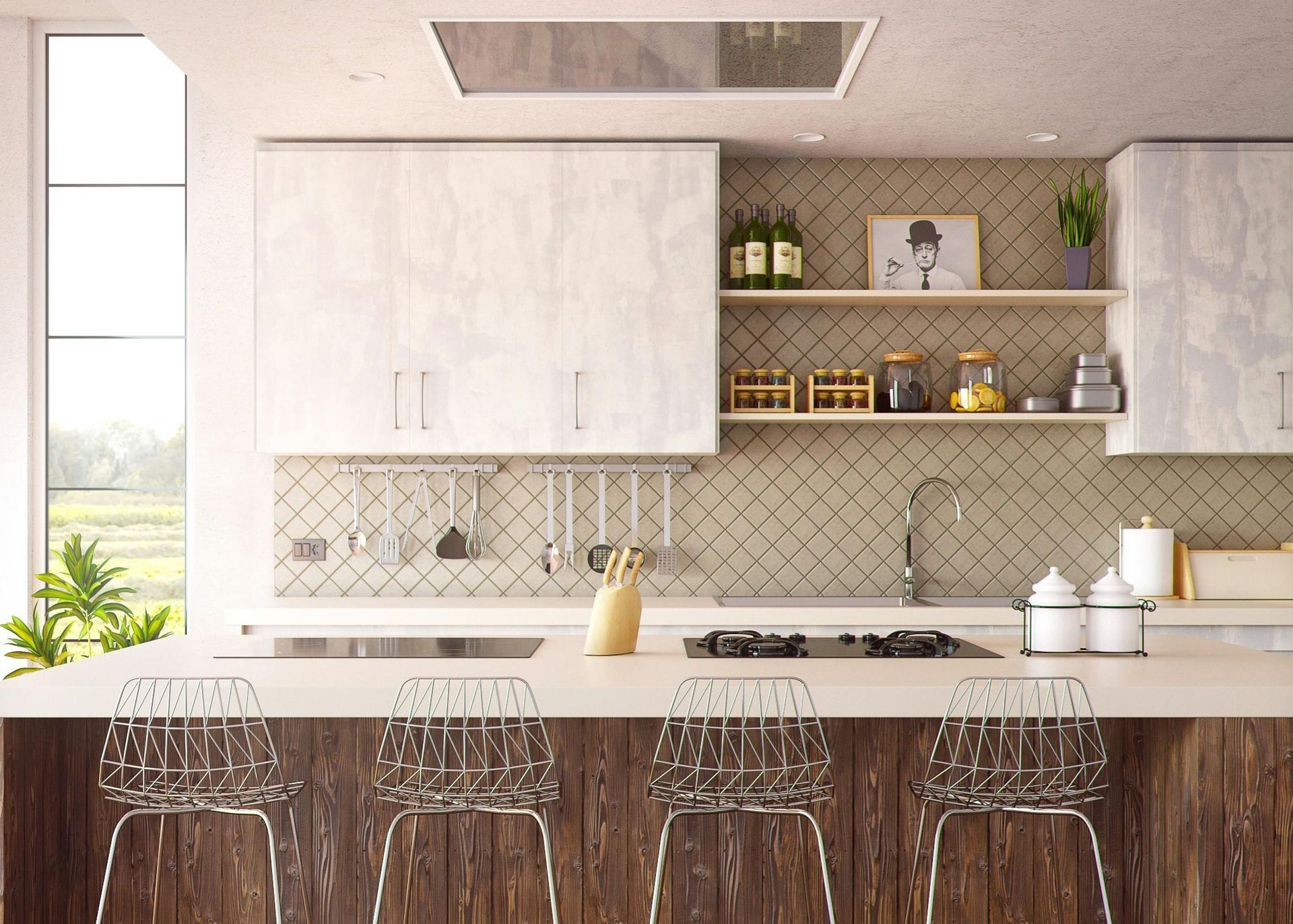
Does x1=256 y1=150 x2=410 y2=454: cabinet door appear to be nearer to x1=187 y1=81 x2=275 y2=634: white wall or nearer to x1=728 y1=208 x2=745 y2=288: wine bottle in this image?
x1=187 y1=81 x2=275 y2=634: white wall

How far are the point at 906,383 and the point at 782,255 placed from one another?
0.69m

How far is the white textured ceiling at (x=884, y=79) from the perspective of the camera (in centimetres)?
294

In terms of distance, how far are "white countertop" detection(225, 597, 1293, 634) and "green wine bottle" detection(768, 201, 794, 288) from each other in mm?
1249

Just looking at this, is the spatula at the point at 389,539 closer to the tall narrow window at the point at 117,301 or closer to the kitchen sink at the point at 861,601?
the tall narrow window at the point at 117,301

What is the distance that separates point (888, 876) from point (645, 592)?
186 cm

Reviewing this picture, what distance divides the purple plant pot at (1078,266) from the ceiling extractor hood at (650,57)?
1.24 metres

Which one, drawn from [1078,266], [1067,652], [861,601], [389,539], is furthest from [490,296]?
[1067,652]

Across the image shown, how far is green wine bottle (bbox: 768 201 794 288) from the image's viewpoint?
4184 mm

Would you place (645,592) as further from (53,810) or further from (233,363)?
(53,810)

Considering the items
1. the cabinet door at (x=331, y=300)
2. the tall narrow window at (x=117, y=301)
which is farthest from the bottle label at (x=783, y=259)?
the tall narrow window at (x=117, y=301)

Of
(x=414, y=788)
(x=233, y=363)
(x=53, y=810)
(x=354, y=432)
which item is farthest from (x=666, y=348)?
(x=53, y=810)

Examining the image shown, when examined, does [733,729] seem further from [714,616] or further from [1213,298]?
[1213,298]

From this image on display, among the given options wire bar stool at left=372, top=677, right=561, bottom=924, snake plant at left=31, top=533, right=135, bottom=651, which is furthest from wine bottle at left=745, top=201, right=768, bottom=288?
snake plant at left=31, top=533, right=135, bottom=651

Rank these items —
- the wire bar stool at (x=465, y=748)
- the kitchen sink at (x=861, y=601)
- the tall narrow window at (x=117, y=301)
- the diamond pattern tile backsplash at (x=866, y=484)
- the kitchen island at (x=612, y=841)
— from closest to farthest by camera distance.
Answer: the wire bar stool at (x=465, y=748) → the kitchen island at (x=612, y=841) → the kitchen sink at (x=861, y=601) → the diamond pattern tile backsplash at (x=866, y=484) → the tall narrow window at (x=117, y=301)
